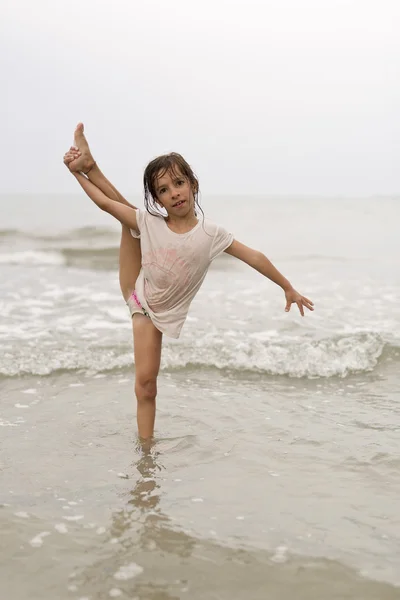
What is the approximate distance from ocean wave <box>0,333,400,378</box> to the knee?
230cm

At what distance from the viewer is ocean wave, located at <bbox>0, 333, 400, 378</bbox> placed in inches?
268

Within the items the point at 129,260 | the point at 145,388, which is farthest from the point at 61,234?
the point at 145,388

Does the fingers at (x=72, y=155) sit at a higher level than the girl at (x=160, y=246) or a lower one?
higher

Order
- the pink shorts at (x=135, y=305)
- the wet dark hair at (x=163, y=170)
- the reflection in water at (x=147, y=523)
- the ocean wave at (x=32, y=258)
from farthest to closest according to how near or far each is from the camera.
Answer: the ocean wave at (x=32, y=258) < the pink shorts at (x=135, y=305) < the wet dark hair at (x=163, y=170) < the reflection in water at (x=147, y=523)

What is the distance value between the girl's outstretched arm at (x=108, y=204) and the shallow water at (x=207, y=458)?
1.49 metres

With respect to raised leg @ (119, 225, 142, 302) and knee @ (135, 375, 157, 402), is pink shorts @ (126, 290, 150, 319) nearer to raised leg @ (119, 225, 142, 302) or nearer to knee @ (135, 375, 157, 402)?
raised leg @ (119, 225, 142, 302)

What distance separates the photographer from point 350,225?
96.6 feet

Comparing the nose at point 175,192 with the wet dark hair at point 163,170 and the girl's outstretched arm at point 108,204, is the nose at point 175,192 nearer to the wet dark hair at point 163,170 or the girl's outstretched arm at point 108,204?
the wet dark hair at point 163,170

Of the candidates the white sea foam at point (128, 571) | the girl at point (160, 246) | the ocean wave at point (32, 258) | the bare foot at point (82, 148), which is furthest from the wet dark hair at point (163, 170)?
the ocean wave at point (32, 258)

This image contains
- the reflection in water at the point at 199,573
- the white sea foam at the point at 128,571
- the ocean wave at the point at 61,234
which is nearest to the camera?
the reflection in water at the point at 199,573

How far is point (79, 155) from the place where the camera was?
4.13 meters

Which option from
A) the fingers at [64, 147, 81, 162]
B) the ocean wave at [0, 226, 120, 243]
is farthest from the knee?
the ocean wave at [0, 226, 120, 243]

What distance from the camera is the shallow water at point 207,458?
2.94m

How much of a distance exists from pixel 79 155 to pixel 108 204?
34 cm
